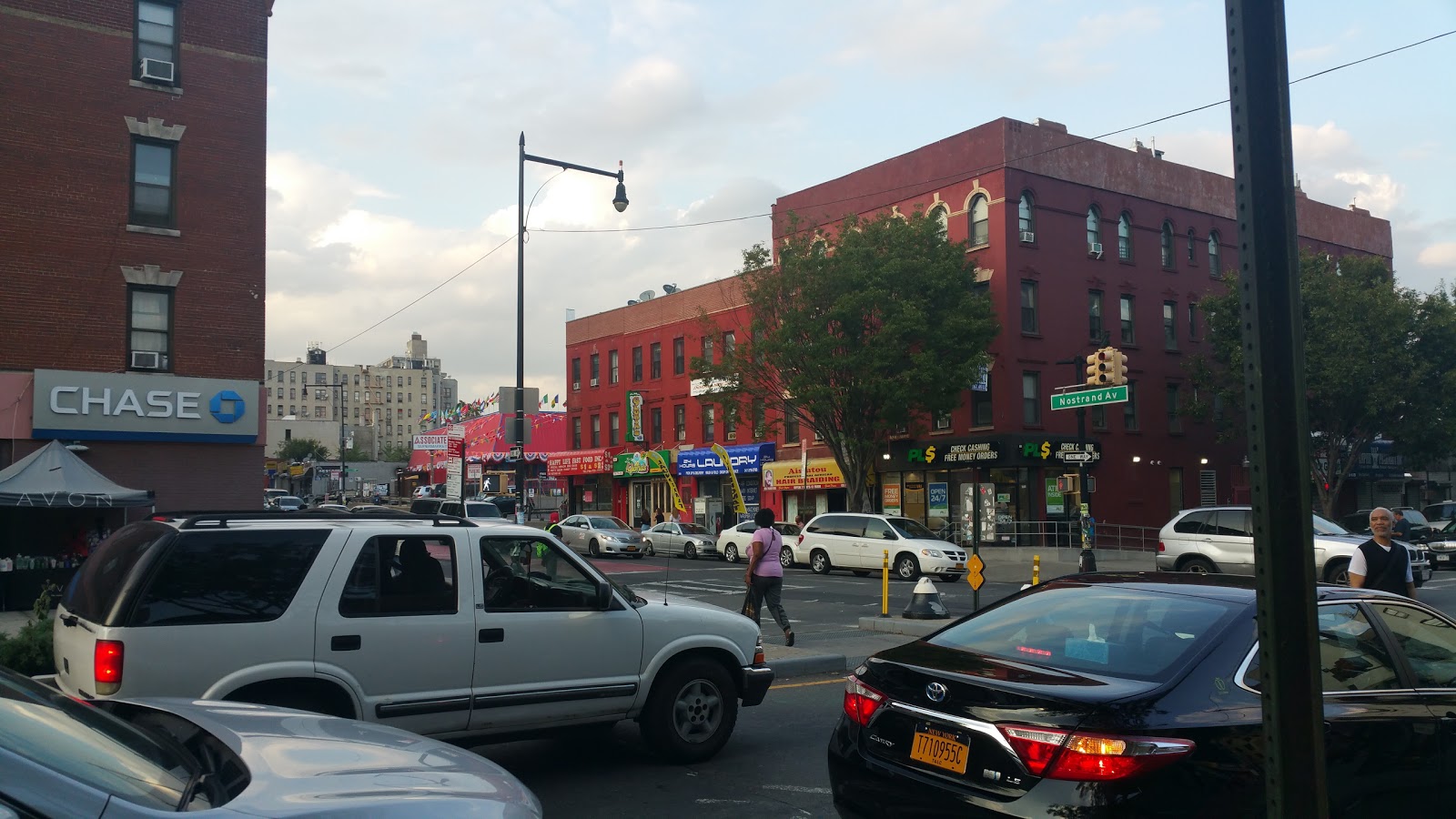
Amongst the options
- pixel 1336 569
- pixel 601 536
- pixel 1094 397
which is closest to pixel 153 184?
pixel 601 536

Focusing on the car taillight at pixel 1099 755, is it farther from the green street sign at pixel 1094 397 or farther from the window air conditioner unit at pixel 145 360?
the window air conditioner unit at pixel 145 360

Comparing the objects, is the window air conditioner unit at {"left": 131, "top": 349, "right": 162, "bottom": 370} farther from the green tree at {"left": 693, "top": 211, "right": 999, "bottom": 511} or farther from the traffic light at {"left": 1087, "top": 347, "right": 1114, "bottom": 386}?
the traffic light at {"left": 1087, "top": 347, "right": 1114, "bottom": 386}

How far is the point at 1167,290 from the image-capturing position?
135 ft

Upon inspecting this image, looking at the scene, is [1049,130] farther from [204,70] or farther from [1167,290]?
[204,70]

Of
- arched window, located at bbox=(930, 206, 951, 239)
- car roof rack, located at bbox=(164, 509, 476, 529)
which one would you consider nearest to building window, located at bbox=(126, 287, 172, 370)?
car roof rack, located at bbox=(164, 509, 476, 529)

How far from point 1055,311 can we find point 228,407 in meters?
27.2

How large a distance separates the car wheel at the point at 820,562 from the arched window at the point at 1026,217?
13.9 m

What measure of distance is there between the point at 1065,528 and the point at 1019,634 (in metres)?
32.6

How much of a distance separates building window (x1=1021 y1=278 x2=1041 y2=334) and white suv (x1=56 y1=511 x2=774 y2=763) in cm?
3144

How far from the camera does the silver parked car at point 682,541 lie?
37.4 m

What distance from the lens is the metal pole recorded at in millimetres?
2592

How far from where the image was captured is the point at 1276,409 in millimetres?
2684

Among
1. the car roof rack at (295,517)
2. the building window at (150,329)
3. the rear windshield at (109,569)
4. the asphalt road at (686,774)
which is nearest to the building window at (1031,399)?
the building window at (150,329)

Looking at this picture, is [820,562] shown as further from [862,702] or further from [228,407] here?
[862,702]
